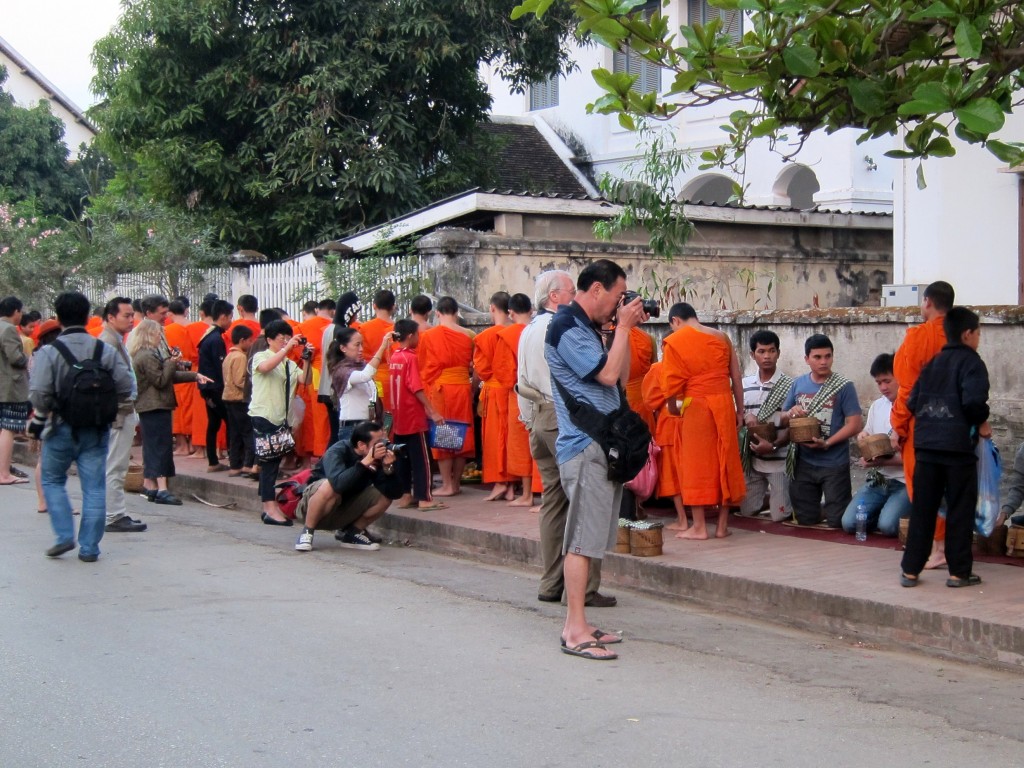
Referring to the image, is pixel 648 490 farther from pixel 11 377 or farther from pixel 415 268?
pixel 11 377

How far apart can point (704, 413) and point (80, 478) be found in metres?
4.47

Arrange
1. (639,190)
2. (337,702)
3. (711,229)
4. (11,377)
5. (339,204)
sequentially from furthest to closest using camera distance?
(339,204) → (711,229) → (639,190) → (11,377) → (337,702)

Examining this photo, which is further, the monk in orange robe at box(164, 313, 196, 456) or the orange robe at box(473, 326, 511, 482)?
the monk in orange robe at box(164, 313, 196, 456)

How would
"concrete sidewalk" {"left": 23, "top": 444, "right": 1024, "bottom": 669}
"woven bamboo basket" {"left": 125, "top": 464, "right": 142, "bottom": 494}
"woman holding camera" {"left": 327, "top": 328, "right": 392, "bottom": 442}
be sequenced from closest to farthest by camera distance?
"concrete sidewalk" {"left": 23, "top": 444, "right": 1024, "bottom": 669}
"woman holding camera" {"left": 327, "top": 328, "right": 392, "bottom": 442}
"woven bamboo basket" {"left": 125, "top": 464, "right": 142, "bottom": 494}

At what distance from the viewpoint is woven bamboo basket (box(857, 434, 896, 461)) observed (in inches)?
331

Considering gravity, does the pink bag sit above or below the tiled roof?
below

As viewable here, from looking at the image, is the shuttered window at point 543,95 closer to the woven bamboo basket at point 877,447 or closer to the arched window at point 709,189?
the arched window at point 709,189

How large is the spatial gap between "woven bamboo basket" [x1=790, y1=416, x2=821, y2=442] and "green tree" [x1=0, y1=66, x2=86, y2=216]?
29.9m

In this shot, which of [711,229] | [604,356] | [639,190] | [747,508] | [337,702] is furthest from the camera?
[711,229]

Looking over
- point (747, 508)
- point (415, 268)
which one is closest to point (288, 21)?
point (415, 268)

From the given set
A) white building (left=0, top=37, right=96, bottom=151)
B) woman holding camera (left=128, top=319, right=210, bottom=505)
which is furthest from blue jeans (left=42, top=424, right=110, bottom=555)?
white building (left=0, top=37, right=96, bottom=151)

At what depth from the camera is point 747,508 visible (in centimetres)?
981

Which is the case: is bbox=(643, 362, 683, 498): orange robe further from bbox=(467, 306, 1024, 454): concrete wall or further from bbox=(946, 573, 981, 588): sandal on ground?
bbox=(467, 306, 1024, 454): concrete wall

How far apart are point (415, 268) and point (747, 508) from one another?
6.53m
